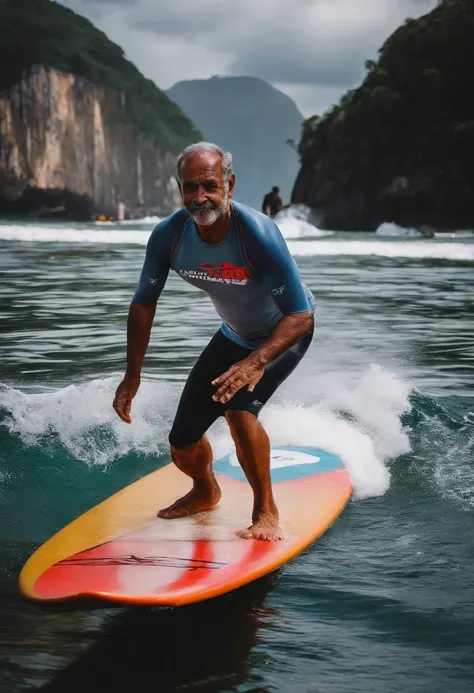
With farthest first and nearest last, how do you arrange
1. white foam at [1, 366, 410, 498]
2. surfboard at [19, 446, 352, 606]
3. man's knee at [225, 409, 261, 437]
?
white foam at [1, 366, 410, 498]
man's knee at [225, 409, 261, 437]
surfboard at [19, 446, 352, 606]

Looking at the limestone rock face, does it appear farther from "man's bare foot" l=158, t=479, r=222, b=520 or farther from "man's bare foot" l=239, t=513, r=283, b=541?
"man's bare foot" l=239, t=513, r=283, b=541

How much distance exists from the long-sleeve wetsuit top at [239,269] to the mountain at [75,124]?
94.2m

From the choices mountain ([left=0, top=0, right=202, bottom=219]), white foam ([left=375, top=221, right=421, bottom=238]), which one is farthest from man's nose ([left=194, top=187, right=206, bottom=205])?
mountain ([left=0, top=0, right=202, bottom=219])

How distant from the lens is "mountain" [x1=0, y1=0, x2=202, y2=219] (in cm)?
9762

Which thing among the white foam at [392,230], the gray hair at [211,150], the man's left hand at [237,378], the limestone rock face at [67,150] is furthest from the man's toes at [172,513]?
the limestone rock face at [67,150]

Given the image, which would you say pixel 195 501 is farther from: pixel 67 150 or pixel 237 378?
pixel 67 150

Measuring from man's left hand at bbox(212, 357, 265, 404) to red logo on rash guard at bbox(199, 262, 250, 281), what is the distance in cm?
39

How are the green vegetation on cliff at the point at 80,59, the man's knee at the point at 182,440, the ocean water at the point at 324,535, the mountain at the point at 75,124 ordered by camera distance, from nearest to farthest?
the ocean water at the point at 324,535
the man's knee at the point at 182,440
the mountain at the point at 75,124
the green vegetation on cliff at the point at 80,59

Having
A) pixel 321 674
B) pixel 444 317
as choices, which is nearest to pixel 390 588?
pixel 321 674

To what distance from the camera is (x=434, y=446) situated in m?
6.20

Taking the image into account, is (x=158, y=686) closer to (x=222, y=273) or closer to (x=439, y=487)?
(x=222, y=273)

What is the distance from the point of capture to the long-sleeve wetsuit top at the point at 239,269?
3.84 meters

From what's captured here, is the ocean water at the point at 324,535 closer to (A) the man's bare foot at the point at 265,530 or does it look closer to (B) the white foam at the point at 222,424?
(B) the white foam at the point at 222,424

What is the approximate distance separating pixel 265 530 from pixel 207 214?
1.35 m
